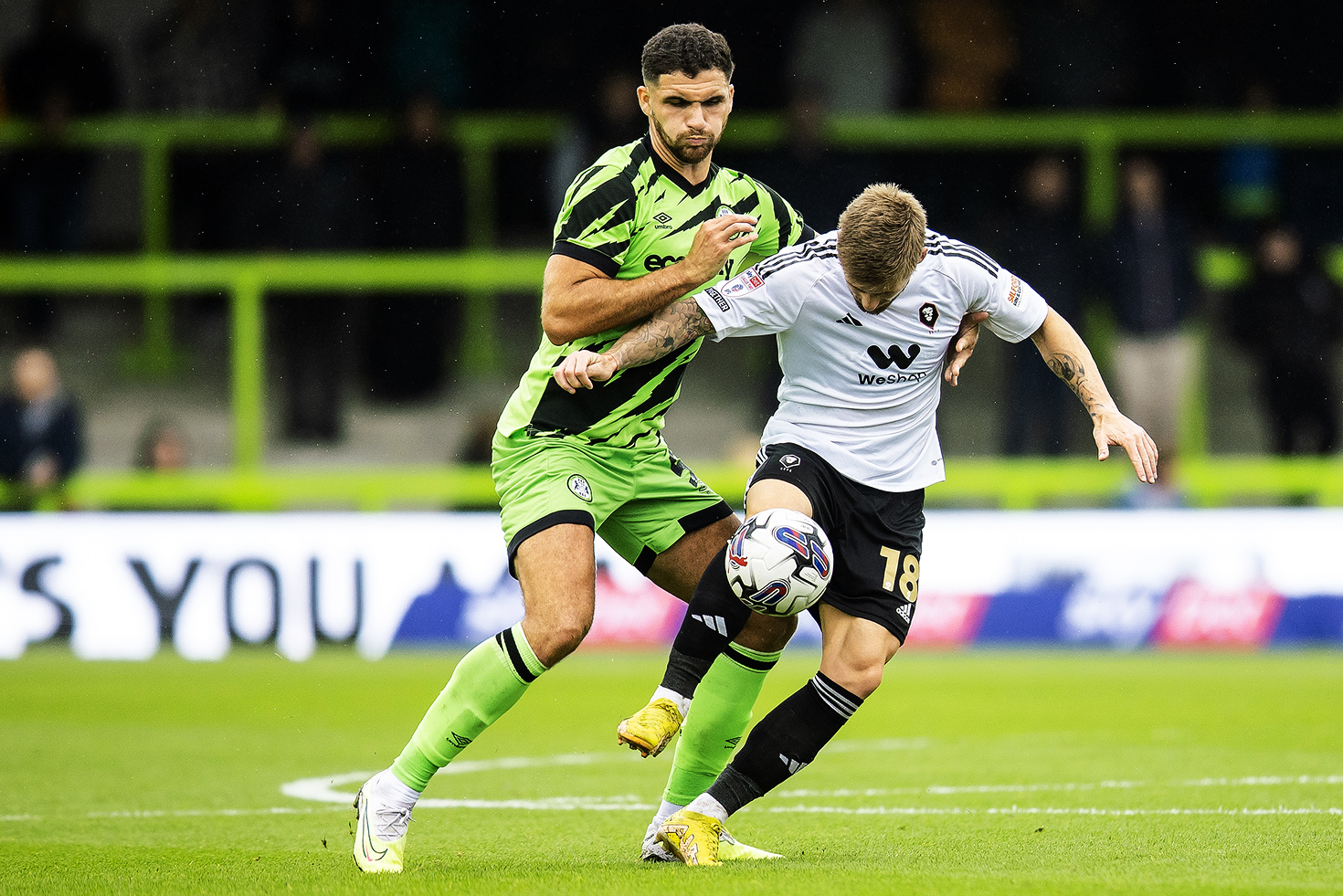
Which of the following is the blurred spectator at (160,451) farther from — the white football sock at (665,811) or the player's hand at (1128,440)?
the player's hand at (1128,440)

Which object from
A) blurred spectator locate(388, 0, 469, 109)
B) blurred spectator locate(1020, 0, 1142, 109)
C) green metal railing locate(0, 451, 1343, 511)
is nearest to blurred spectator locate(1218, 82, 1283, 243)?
blurred spectator locate(1020, 0, 1142, 109)

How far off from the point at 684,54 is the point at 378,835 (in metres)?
2.21

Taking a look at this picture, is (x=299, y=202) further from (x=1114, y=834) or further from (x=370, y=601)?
(x=1114, y=834)

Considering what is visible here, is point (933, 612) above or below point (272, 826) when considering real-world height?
below

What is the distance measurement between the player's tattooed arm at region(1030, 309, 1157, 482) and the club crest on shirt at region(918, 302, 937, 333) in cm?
33

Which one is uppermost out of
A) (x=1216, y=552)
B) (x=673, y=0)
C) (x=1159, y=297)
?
(x=673, y=0)

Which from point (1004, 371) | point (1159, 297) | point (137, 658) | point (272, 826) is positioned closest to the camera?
point (272, 826)

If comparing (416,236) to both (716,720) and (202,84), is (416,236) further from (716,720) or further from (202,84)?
(716,720)

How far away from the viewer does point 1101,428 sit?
16.3ft

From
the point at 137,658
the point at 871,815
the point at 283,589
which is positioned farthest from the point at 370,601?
the point at 871,815

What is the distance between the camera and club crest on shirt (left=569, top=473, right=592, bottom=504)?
197 inches

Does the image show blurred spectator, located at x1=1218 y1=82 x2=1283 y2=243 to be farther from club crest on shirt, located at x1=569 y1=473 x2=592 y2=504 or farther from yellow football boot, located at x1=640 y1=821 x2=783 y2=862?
yellow football boot, located at x1=640 y1=821 x2=783 y2=862

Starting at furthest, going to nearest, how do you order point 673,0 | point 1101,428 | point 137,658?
point 673,0 < point 137,658 < point 1101,428

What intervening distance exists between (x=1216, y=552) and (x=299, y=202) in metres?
6.96
